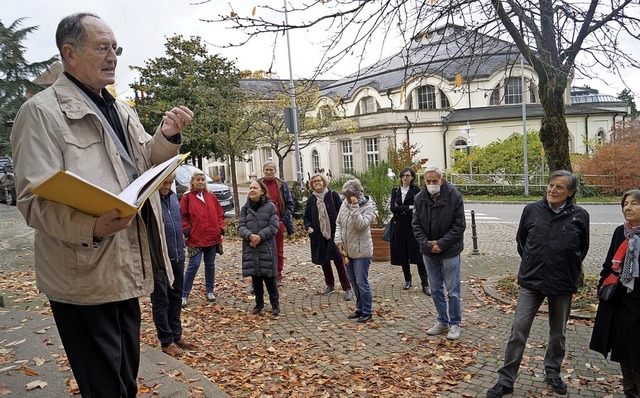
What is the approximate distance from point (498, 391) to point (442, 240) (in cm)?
189

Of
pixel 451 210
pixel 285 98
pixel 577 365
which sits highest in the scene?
pixel 285 98

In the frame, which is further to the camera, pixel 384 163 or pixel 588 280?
pixel 384 163

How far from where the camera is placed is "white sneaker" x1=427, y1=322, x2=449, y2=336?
5.89 metres

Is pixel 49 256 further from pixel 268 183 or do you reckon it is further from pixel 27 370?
pixel 268 183

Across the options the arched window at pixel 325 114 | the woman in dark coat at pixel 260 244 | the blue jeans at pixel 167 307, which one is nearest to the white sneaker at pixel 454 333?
the woman in dark coat at pixel 260 244

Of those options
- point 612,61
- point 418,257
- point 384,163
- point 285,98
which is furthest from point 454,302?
point 285,98

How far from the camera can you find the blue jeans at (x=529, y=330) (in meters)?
4.27

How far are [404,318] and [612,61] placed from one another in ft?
15.3

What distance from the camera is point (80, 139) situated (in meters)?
2.08

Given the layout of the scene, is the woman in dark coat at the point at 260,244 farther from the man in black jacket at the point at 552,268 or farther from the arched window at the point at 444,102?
the arched window at the point at 444,102

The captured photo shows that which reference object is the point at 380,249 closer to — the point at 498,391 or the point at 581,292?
the point at 581,292

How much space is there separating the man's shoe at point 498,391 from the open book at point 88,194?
363 centimetres

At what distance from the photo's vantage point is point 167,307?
5.28m

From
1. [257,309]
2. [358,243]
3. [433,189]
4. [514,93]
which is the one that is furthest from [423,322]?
[514,93]
